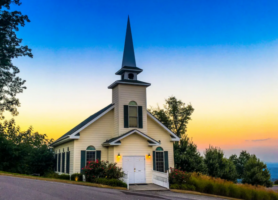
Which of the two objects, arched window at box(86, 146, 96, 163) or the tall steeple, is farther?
the tall steeple

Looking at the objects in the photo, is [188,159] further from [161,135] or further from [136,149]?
[136,149]

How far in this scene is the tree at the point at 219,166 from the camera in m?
26.7

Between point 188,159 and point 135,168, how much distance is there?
6.78m

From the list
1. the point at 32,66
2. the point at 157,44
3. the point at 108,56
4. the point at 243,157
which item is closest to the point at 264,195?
the point at 157,44

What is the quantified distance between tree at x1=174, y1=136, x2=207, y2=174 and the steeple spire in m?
9.46

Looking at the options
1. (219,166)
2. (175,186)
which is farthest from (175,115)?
(175,186)

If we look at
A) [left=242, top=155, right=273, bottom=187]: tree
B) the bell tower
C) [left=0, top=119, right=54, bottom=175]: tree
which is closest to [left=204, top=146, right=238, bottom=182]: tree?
[left=242, top=155, right=273, bottom=187]: tree

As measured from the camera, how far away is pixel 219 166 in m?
27.1

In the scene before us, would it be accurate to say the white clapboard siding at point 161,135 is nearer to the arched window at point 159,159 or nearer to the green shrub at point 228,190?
the arched window at point 159,159

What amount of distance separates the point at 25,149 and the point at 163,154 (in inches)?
706

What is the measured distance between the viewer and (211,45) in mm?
24969

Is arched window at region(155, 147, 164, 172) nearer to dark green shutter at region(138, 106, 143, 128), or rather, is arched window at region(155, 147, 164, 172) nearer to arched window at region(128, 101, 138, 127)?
dark green shutter at region(138, 106, 143, 128)

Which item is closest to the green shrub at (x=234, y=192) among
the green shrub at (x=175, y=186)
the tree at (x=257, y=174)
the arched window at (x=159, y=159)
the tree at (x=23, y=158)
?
the green shrub at (x=175, y=186)

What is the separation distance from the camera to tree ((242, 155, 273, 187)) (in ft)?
85.7
